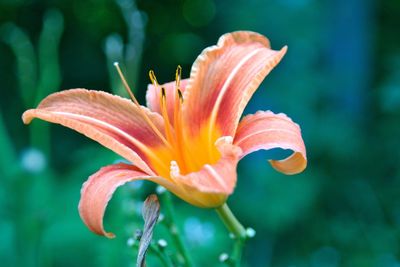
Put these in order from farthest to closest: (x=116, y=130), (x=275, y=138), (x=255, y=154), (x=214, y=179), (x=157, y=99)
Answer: (x=255, y=154) < (x=157, y=99) < (x=116, y=130) < (x=275, y=138) < (x=214, y=179)

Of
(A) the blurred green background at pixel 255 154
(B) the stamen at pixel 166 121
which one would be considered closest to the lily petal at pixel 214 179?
(B) the stamen at pixel 166 121

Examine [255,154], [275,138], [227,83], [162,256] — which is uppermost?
[255,154]

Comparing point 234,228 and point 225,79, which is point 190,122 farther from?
point 234,228

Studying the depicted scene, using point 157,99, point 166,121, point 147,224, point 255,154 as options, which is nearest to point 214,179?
point 147,224

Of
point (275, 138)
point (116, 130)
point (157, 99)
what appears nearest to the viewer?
point (275, 138)

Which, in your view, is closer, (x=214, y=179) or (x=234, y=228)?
(x=214, y=179)

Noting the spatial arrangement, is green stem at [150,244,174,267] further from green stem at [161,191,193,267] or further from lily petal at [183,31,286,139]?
lily petal at [183,31,286,139]

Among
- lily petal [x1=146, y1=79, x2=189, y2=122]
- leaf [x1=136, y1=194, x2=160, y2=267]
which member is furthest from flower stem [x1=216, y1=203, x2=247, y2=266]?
lily petal [x1=146, y1=79, x2=189, y2=122]

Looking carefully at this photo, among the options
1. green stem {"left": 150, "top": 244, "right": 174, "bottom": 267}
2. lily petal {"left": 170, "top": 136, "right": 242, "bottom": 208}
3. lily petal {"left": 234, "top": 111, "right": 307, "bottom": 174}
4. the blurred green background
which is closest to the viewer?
lily petal {"left": 170, "top": 136, "right": 242, "bottom": 208}

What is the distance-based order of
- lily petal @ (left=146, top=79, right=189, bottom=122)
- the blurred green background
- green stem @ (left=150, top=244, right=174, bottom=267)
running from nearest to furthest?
green stem @ (left=150, top=244, right=174, bottom=267), lily petal @ (left=146, top=79, right=189, bottom=122), the blurred green background
